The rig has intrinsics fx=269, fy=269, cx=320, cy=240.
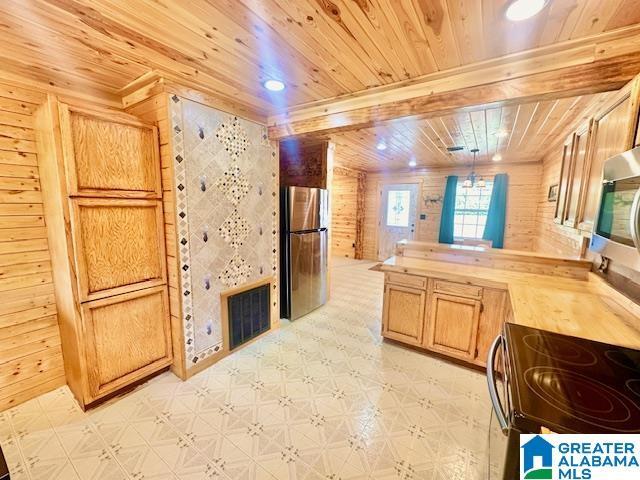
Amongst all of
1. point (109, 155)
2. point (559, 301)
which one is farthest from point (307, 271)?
point (559, 301)

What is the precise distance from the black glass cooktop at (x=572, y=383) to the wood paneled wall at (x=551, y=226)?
179cm

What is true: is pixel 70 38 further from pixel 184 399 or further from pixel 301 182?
pixel 301 182

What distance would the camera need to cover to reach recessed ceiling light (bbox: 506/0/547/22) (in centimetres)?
118

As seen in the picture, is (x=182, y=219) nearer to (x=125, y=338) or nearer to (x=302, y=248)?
(x=125, y=338)

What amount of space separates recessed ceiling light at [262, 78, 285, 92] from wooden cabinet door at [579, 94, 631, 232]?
2019 mm

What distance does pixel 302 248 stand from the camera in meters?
3.33

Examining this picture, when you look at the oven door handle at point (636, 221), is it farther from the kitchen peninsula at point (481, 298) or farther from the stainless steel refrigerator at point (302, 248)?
the stainless steel refrigerator at point (302, 248)

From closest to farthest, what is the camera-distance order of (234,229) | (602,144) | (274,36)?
(274,36), (602,144), (234,229)

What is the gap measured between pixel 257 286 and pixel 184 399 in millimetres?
1141

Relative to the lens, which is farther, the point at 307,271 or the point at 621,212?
the point at 307,271

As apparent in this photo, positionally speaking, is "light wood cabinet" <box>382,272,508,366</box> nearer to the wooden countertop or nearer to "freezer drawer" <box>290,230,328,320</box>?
the wooden countertop

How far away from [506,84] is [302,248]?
7.89 ft

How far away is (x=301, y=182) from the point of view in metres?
4.00

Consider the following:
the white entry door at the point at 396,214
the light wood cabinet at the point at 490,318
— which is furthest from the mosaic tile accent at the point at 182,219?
the white entry door at the point at 396,214
